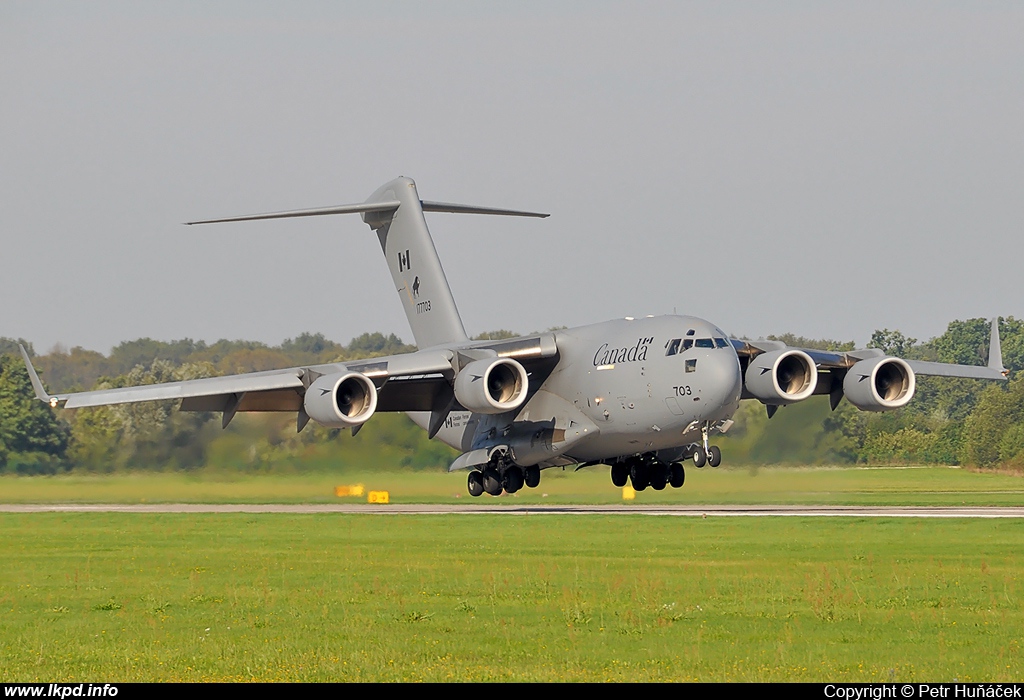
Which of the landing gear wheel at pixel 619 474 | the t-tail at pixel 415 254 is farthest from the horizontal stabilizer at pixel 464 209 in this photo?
the landing gear wheel at pixel 619 474

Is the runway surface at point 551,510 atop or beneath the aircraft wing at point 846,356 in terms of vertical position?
→ beneath

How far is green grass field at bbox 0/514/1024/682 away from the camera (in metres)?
10.8

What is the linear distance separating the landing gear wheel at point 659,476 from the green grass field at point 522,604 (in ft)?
16.6

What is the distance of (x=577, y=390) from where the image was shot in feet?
92.4

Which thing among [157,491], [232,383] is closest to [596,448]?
[232,383]

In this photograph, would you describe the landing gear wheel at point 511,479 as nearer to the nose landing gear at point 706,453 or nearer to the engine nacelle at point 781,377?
the nose landing gear at point 706,453

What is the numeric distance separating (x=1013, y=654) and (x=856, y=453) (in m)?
22.1

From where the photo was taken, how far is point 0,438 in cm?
3794

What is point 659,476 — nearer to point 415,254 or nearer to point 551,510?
point 551,510

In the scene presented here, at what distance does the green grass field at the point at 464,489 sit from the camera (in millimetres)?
30656

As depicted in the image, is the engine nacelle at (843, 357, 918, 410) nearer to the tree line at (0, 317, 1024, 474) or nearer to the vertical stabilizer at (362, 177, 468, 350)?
the tree line at (0, 317, 1024, 474)

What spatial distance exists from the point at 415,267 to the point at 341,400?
741 centimetres

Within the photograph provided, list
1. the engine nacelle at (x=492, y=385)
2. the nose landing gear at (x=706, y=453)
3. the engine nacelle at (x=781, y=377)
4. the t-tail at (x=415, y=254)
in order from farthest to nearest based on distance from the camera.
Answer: the t-tail at (x=415, y=254) < the engine nacelle at (x=781, y=377) < the engine nacelle at (x=492, y=385) < the nose landing gear at (x=706, y=453)

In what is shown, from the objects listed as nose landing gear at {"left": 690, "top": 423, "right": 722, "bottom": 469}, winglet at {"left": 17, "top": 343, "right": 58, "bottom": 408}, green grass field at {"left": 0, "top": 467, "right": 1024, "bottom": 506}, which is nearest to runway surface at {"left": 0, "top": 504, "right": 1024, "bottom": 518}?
green grass field at {"left": 0, "top": 467, "right": 1024, "bottom": 506}
